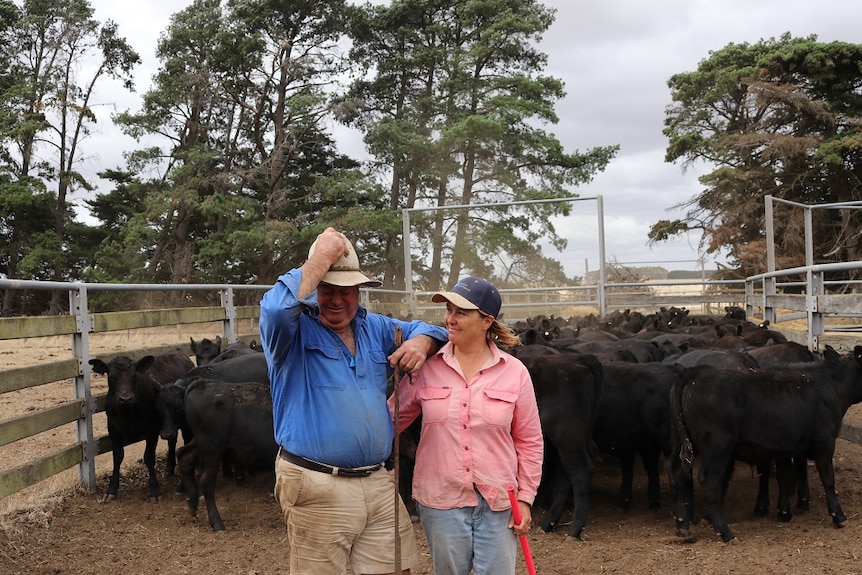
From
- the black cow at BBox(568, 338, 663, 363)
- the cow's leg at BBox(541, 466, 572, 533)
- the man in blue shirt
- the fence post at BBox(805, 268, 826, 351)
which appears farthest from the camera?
the black cow at BBox(568, 338, 663, 363)

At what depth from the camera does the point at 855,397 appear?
6.95m

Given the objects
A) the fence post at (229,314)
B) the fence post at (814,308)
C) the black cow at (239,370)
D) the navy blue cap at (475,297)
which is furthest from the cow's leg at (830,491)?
the fence post at (229,314)

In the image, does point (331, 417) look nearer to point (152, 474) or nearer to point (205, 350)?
point (152, 474)

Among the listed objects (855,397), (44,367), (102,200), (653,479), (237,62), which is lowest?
(653,479)

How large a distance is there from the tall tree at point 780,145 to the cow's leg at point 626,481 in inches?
859

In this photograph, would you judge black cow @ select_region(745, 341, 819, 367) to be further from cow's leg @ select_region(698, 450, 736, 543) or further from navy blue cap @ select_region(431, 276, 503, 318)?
navy blue cap @ select_region(431, 276, 503, 318)

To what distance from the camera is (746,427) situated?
6.10 meters

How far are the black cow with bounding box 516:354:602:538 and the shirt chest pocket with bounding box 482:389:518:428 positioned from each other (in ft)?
9.84

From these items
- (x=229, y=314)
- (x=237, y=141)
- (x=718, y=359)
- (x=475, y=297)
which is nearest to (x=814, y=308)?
(x=718, y=359)

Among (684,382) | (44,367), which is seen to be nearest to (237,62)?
(44,367)

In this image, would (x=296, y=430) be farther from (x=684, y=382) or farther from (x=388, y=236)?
(x=388, y=236)

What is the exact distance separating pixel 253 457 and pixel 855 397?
546 cm

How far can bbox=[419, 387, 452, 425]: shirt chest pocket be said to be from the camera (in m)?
3.36

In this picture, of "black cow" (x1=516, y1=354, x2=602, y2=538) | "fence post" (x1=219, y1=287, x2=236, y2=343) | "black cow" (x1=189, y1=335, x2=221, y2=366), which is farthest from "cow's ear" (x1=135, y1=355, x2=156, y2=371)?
"black cow" (x1=516, y1=354, x2=602, y2=538)
